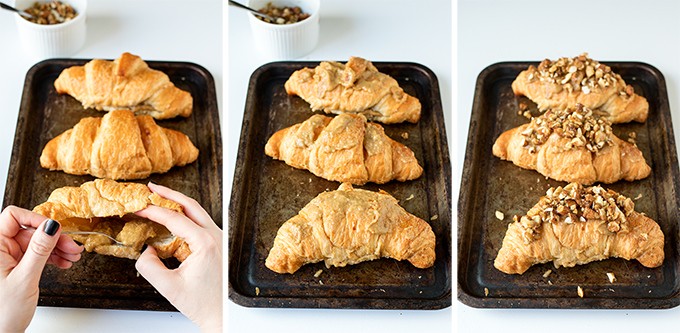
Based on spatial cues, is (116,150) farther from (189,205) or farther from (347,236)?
(347,236)

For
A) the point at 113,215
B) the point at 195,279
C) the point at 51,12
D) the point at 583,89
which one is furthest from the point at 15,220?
the point at 583,89

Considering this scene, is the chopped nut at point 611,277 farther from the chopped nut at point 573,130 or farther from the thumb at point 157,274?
the thumb at point 157,274

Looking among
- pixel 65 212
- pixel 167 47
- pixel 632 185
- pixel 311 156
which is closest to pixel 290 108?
pixel 311 156

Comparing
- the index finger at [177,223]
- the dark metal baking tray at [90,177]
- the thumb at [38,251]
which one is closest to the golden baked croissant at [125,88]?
the dark metal baking tray at [90,177]

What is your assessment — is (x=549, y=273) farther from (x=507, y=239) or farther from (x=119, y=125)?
(x=119, y=125)

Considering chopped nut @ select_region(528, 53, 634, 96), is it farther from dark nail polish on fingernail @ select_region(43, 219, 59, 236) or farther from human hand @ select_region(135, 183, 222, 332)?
dark nail polish on fingernail @ select_region(43, 219, 59, 236)
